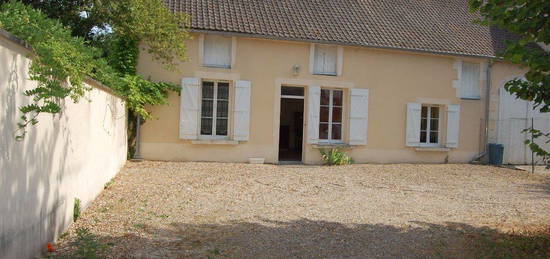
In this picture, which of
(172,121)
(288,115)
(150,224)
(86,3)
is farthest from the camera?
(288,115)

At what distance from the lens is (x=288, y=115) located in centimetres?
1884

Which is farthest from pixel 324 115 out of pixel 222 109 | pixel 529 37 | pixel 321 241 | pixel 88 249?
pixel 88 249

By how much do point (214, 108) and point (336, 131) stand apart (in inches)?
134

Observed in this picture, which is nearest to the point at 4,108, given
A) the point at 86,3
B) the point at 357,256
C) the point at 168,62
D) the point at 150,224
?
the point at 150,224

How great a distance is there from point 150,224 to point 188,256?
4.28 ft

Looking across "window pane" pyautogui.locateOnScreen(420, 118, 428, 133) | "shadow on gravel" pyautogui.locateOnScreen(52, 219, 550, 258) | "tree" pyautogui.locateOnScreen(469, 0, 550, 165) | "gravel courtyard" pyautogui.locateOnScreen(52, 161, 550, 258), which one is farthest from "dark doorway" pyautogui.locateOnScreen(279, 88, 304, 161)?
"tree" pyautogui.locateOnScreen(469, 0, 550, 165)

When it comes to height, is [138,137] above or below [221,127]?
below

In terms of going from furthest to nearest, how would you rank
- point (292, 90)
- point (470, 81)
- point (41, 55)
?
point (470, 81), point (292, 90), point (41, 55)

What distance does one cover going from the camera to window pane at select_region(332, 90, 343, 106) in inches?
506

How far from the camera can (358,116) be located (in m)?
12.7

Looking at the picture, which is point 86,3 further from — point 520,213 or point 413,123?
point 520,213

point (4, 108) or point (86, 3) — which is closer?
point (4, 108)

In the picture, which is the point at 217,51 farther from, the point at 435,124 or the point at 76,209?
the point at 76,209

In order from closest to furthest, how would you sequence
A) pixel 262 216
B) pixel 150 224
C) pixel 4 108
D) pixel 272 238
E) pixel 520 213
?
pixel 4 108 < pixel 272 238 < pixel 150 224 < pixel 262 216 < pixel 520 213
